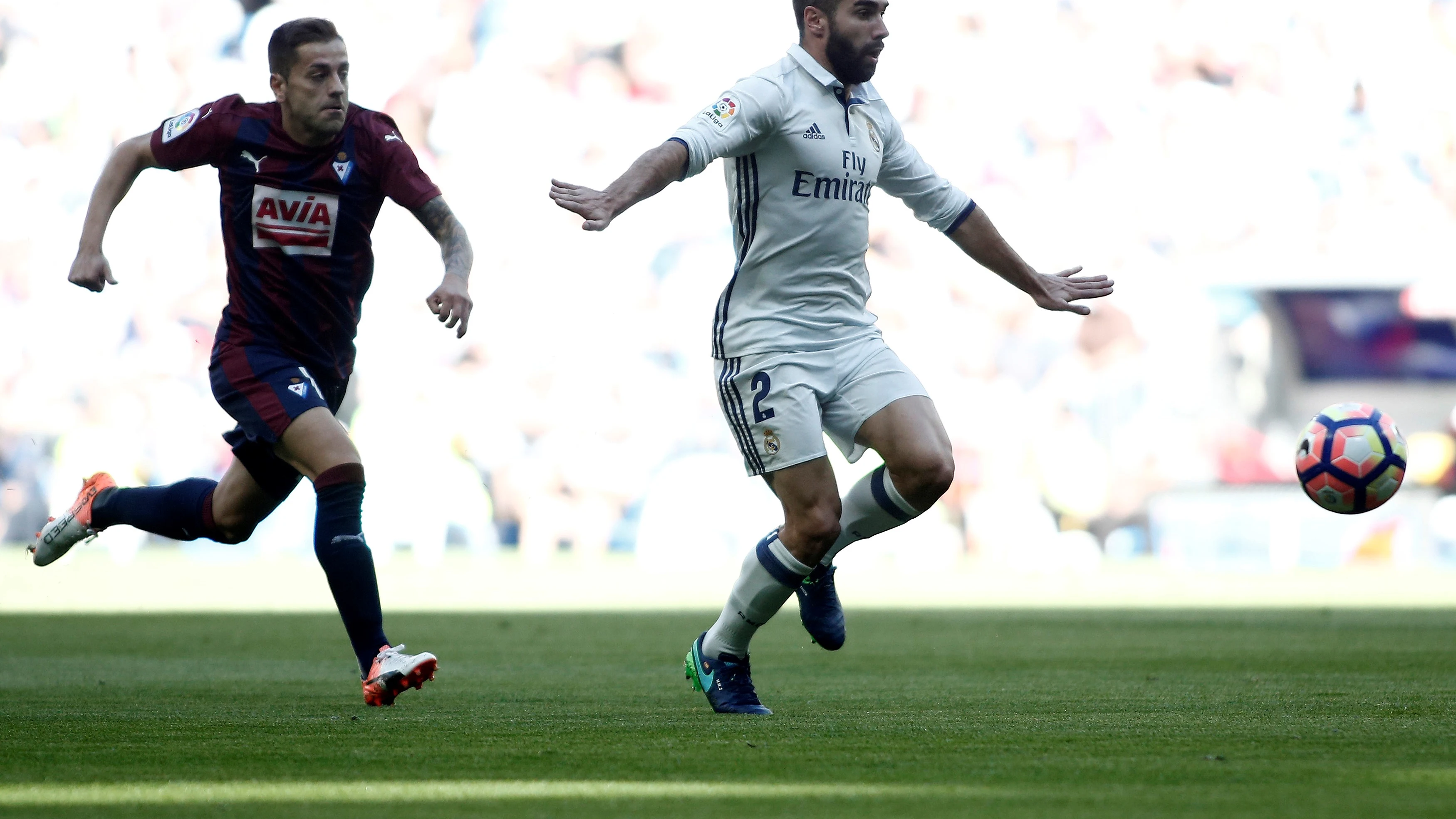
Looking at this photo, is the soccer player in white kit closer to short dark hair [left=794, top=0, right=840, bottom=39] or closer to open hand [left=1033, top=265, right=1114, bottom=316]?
short dark hair [left=794, top=0, right=840, bottom=39]

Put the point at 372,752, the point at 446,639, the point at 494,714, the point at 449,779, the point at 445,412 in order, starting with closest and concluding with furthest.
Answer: the point at 449,779
the point at 372,752
the point at 494,714
the point at 446,639
the point at 445,412

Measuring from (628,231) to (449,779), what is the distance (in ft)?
54.7

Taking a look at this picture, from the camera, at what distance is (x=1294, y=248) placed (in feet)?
62.9

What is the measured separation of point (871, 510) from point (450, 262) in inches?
58.6

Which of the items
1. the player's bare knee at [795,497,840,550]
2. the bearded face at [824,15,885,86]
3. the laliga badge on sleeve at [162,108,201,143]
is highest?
the bearded face at [824,15,885,86]

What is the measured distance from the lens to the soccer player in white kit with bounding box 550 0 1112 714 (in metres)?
5.00

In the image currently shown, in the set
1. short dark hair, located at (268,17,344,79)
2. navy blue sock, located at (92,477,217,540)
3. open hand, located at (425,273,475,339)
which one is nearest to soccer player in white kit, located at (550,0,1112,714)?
open hand, located at (425,273,475,339)

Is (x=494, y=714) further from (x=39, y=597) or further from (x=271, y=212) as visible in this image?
(x=39, y=597)

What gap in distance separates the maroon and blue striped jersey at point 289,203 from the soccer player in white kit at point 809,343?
1075 mm

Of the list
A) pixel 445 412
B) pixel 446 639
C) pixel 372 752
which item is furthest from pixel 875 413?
pixel 445 412

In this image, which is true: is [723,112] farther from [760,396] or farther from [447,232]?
[447,232]

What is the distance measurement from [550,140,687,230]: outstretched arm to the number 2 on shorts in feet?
2.39

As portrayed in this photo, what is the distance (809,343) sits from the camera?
5.19 m

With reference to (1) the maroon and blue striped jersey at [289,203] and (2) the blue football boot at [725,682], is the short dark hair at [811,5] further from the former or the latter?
(2) the blue football boot at [725,682]
